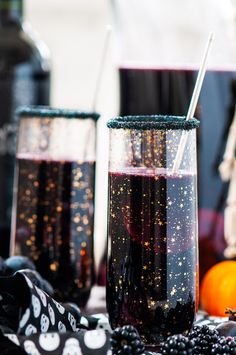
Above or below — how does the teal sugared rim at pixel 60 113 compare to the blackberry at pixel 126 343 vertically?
above

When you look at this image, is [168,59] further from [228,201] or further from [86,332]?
[86,332]

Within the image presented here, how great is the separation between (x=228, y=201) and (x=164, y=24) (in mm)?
266

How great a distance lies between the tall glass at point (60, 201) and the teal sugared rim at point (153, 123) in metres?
0.18

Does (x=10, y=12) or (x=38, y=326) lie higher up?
(x=10, y=12)

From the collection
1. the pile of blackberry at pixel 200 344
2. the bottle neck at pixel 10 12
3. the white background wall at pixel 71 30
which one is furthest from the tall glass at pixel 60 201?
the white background wall at pixel 71 30

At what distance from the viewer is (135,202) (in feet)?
2.64

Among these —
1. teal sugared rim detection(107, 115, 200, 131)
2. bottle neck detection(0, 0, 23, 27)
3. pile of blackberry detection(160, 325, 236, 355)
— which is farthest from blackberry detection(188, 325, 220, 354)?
bottle neck detection(0, 0, 23, 27)

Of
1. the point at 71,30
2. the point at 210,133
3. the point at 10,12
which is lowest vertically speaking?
the point at 210,133

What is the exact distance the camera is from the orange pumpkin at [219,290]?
3.17ft

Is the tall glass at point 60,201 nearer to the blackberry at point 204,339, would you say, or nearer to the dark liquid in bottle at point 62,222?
the dark liquid in bottle at point 62,222

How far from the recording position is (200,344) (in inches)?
28.6

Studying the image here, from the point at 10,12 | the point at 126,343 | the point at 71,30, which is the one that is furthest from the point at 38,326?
the point at 71,30

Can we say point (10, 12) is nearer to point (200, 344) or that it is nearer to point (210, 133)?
point (210, 133)

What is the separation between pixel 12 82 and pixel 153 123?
585 mm
